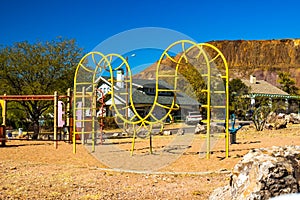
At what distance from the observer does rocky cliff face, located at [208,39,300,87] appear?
166 m

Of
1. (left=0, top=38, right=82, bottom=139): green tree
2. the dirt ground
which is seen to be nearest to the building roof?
(left=0, top=38, right=82, bottom=139): green tree

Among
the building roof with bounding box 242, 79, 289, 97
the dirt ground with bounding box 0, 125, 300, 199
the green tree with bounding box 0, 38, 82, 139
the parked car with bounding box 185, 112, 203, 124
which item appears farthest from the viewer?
the building roof with bounding box 242, 79, 289, 97

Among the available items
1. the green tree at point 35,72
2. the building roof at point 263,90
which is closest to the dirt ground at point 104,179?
the green tree at point 35,72

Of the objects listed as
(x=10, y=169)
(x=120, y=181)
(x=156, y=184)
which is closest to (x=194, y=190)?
(x=156, y=184)

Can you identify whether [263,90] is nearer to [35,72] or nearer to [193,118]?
[193,118]

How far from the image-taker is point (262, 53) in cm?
17650

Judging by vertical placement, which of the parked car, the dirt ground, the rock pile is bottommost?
the dirt ground

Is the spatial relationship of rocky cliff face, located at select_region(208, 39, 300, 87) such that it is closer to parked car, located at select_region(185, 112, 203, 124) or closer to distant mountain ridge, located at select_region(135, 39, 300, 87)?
distant mountain ridge, located at select_region(135, 39, 300, 87)

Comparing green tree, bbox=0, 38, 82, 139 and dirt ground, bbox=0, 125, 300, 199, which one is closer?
dirt ground, bbox=0, 125, 300, 199

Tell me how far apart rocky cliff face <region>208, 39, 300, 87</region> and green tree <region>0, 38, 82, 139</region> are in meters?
142

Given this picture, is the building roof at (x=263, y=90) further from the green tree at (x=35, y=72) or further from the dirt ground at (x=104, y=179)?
the dirt ground at (x=104, y=179)

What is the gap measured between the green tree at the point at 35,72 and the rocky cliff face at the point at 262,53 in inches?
5577

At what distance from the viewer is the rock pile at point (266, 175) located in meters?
4.02

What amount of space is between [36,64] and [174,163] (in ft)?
47.6
